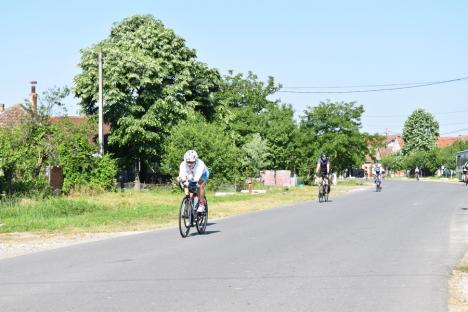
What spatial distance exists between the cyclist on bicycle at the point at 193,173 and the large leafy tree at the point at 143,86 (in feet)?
102

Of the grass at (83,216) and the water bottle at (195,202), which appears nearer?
the water bottle at (195,202)

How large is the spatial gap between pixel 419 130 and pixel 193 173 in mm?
127596

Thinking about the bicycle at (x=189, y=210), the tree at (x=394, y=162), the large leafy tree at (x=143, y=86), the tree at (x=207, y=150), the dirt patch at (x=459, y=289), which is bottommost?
the dirt patch at (x=459, y=289)

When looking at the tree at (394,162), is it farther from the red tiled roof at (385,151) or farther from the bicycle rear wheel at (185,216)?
the bicycle rear wheel at (185,216)

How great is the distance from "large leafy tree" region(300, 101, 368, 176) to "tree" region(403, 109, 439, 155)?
228 ft

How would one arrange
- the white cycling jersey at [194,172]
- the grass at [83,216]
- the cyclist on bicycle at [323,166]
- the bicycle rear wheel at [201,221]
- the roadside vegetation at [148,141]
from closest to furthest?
the white cycling jersey at [194,172], the bicycle rear wheel at [201,221], the grass at [83,216], the roadside vegetation at [148,141], the cyclist on bicycle at [323,166]

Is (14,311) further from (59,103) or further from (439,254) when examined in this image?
(59,103)

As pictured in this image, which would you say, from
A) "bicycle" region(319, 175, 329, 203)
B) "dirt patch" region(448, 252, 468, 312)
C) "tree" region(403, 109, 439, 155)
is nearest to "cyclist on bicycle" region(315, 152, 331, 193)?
"bicycle" region(319, 175, 329, 203)

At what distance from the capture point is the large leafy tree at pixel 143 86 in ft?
150

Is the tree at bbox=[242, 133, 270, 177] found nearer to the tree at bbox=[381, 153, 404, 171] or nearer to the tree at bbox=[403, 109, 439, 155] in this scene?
the tree at bbox=[381, 153, 404, 171]

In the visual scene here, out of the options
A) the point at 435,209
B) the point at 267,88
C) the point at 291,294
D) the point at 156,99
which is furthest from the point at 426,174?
the point at 291,294

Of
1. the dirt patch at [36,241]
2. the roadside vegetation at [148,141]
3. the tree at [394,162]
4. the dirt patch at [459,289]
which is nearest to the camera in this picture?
the dirt patch at [459,289]

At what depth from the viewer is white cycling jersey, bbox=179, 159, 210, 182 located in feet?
46.8

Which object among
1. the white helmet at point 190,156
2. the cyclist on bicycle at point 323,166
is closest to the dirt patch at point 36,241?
the white helmet at point 190,156
